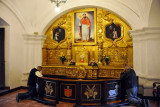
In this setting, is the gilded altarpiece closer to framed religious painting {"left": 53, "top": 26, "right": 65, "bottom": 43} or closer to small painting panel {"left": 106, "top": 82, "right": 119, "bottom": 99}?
framed religious painting {"left": 53, "top": 26, "right": 65, "bottom": 43}

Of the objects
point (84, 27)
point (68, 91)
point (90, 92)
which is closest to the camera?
Answer: point (90, 92)

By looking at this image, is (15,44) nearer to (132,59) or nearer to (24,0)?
(24,0)

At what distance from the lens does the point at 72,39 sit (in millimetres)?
9805

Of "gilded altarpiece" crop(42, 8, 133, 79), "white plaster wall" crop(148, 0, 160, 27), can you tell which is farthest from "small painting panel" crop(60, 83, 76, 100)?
"white plaster wall" crop(148, 0, 160, 27)

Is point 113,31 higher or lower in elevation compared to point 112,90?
higher

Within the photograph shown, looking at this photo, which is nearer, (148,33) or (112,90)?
(112,90)

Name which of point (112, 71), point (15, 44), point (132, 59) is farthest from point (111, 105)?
point (15, 44)

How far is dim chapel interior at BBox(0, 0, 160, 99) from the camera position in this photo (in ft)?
26.2

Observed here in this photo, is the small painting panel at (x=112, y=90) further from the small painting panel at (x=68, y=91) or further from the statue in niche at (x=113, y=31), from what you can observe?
the statue in niche at (x=113, y=31)

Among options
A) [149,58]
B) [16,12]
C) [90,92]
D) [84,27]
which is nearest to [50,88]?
[90,92]

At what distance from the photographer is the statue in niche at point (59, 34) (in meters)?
10.1

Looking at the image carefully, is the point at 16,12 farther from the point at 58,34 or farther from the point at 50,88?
the point at 50,88

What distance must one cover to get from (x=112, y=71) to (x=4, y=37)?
6.75m

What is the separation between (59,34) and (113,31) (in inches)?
146
